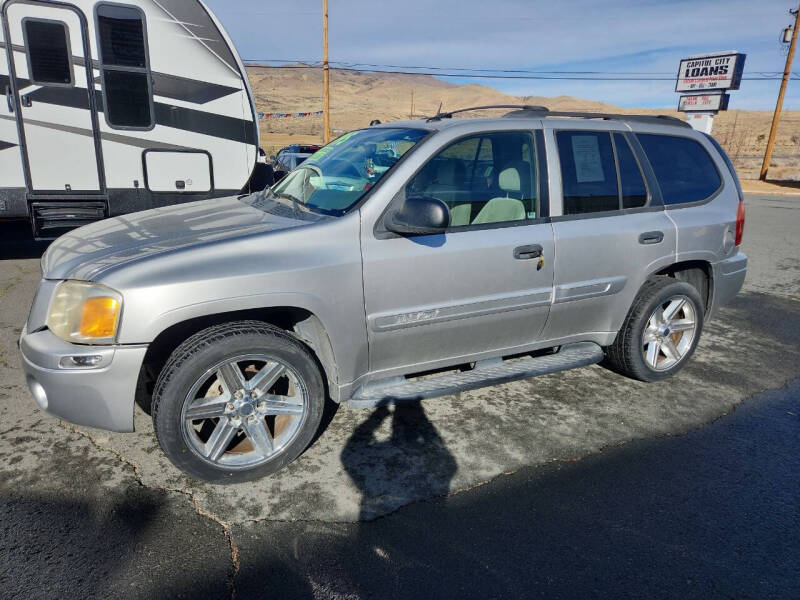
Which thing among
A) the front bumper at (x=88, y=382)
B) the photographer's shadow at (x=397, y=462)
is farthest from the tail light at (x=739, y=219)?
the front bumper at (x=88, y=382)

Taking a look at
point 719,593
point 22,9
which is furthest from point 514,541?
point 22,9

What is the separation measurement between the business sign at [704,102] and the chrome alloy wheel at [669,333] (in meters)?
25.5

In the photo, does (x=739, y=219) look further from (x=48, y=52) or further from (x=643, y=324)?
(x=48, y=52)

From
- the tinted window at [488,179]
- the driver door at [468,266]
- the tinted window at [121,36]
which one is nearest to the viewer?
the driver door at [468,266]

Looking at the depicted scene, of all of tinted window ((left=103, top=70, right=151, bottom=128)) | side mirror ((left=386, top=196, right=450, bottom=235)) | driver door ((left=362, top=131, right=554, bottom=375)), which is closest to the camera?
side mirror ((left=386, top=196, right=450, bottom=235))

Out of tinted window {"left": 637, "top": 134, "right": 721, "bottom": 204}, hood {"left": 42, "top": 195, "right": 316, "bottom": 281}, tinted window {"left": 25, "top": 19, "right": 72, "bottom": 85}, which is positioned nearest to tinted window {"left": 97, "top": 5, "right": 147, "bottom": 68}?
tinted window {"left": 25, "top": 19, "right": 72, "bottom": 85}

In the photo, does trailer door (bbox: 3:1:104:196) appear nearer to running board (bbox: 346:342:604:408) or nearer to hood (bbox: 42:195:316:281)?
hood (bbox: 42:195:316:281)

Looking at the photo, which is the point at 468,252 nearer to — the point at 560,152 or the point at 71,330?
the point at 560,152

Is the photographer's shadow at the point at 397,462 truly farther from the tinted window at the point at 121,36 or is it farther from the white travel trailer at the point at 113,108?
the tinted window at the point at 121,36

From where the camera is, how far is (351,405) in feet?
9.98

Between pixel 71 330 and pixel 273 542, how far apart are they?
1.34m

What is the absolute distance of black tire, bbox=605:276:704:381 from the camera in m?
3.96

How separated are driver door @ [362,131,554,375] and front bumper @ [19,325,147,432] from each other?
1.19m

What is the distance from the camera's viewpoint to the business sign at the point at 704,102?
81.6 feet
